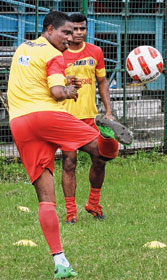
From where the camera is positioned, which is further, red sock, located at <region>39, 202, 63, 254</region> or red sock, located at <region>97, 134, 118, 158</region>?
red sock, located at <region>97, 134, 118, 158</region>

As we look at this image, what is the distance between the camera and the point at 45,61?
15.3ft

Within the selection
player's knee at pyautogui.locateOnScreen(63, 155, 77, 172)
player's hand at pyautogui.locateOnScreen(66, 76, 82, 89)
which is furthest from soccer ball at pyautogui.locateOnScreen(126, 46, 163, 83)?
player's hand at pyautogui.locateOnScreen(66, 76, 82, 89)

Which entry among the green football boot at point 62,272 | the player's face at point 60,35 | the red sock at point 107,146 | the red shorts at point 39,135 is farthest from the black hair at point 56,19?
the green football boot at point 62,272

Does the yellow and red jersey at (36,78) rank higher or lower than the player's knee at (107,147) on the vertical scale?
higher

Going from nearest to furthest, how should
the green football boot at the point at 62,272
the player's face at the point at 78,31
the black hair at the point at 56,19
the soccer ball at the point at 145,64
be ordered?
the green football boot at the point at 62,272 < the black hair at the point at 56,19 < the player's face at the point at 78,31 < the soccer ball at the point at 145,64

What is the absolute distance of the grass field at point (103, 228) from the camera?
15.7ft

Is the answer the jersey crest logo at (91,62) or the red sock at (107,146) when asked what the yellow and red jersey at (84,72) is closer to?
the jersey crest logo at (91,62)

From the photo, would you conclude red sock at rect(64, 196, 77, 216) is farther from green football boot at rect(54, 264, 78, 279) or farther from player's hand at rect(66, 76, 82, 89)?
green football boot at rect(54, 264, 78, 279)

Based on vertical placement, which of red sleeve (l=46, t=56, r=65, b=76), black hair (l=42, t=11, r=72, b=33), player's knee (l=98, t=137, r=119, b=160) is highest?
black hair (l=42, t=11, r=72, b=33)

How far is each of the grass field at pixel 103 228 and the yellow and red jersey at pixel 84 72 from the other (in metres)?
1.15

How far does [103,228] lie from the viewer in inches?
243

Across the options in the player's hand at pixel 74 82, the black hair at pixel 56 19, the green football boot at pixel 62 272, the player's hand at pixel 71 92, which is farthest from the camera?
the player's hand at pixel 74 82

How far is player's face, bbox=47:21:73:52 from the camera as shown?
4.91 meters

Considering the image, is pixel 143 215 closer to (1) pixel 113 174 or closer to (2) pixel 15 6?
(1) pixel 113 174
